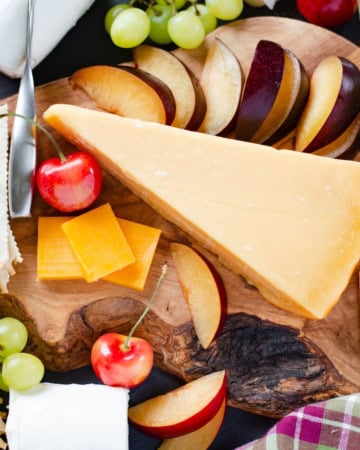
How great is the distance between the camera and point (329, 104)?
194 centimetres

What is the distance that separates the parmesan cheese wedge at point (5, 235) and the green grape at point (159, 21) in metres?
0.43

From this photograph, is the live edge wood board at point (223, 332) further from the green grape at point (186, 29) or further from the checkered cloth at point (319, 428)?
the green grape at point (186, 29)

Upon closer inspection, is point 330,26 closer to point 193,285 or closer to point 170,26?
point 170,26

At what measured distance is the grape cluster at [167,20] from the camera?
2014 millimetres

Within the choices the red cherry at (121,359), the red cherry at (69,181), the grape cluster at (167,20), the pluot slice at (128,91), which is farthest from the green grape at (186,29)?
the red cherry at (121,359)

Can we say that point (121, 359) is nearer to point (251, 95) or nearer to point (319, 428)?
point (319, 428)

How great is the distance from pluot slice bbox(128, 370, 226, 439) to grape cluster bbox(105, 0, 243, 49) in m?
0.78

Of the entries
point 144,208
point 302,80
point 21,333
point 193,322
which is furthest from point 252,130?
point 21,333

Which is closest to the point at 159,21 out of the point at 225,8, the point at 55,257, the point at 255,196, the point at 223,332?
the point at 225,8

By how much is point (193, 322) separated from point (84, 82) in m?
0.61

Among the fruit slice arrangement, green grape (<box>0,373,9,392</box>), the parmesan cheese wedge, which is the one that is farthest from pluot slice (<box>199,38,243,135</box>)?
green grape (<box>0,373,9,392</box>)

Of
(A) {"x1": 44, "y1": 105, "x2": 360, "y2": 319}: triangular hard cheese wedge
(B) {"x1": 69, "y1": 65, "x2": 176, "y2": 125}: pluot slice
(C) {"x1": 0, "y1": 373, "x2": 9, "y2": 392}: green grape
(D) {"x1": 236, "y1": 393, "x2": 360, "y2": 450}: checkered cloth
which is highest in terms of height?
(B) {"x1": 69, "y1": 65, "x2": 176, "y2": 125}: pluot slice

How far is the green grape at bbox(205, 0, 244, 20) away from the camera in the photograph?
81.6 inches

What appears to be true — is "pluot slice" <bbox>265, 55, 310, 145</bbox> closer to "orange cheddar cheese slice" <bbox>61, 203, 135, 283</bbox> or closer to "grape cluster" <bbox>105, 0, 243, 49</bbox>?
"grape cluster" <bbox>105, 0, 243, 49</bbox>
